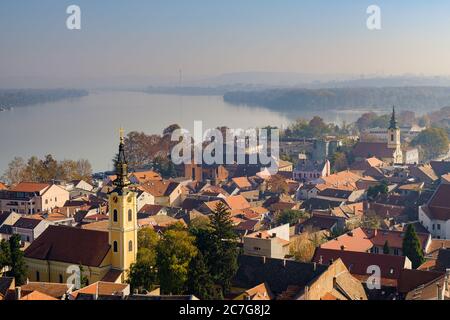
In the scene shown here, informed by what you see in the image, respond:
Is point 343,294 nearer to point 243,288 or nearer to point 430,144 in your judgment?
point 243,288

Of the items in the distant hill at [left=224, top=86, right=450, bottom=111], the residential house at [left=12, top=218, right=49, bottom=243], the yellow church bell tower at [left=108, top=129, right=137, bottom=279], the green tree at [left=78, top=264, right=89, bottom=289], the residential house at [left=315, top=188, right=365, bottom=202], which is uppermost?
the distant hill at [left=224, top=86, right=450, bottom=111]

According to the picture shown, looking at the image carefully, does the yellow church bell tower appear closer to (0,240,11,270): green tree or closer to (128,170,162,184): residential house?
(0,240,11,270): green tree

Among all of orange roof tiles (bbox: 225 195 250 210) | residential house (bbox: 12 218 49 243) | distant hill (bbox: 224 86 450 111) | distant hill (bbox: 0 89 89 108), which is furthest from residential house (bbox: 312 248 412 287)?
distant hill (bbox: 224 86 450 111)

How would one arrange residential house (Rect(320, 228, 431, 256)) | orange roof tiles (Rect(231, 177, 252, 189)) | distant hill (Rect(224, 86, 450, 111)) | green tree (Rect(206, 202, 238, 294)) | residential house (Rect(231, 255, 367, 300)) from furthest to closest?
distant hill (Rect(224, 86, 450, 111)) → orange roof tiles (Rect(231, 177, 252, 189)) → residential house (Rect(320, 228, 431, 256)) → green tree (Rect(206, 202, 238, 294)) → residential house (Rect(231, 255, 367, 300))

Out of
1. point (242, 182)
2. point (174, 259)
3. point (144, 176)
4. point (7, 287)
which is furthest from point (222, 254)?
point (144, 176)

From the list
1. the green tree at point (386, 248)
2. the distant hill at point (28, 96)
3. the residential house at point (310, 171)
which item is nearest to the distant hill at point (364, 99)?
the distant hill at point (28, 96)

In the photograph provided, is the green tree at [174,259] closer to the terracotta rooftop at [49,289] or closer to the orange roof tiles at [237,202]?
the terracotta rooftop at [49,289]
